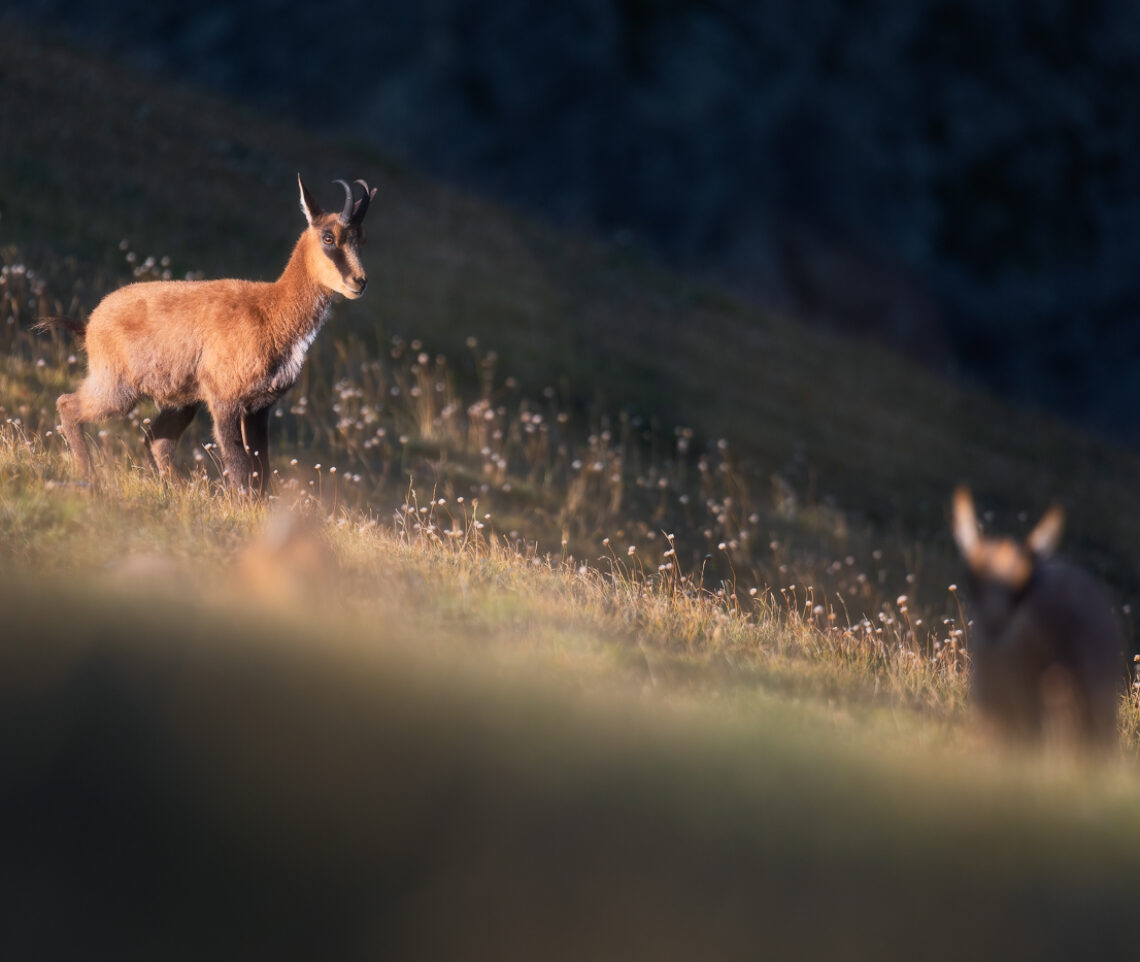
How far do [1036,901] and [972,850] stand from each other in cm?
36

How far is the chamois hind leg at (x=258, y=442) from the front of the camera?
359 inches

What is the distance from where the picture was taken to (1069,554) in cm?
1953

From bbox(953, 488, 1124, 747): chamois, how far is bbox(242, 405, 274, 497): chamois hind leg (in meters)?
5.14

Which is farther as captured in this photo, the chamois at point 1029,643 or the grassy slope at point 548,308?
the grassy slope at point 548,308

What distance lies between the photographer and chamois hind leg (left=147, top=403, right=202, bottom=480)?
31.6ft

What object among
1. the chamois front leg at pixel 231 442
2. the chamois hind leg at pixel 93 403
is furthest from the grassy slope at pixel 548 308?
the chamois front leg at pixel 231 442

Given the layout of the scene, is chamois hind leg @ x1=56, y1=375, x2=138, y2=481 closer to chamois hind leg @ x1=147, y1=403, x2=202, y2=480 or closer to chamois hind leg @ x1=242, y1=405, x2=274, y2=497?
chamois hind leg @ x1=147, y1=403, x2=202, y2=480

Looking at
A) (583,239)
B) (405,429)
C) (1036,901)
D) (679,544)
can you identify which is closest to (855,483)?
(679,544)

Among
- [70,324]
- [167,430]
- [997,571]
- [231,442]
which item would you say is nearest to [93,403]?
[167,430]

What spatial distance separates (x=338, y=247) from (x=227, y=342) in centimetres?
106

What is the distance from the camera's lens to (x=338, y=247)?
9.13 metres

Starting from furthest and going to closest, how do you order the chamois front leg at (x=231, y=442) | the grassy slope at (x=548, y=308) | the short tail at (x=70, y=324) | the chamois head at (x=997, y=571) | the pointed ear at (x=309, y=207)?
1. the grassy slope at (x=548, y=308)
2. the short tail at (x=70, y=324)
3. the pointed ear at (x=309, y=207)
4. the chamois front leg at (x=231, y=442)
5. the chamois head at (x=997, y=571)

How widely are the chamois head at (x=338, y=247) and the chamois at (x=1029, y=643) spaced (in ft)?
16.2

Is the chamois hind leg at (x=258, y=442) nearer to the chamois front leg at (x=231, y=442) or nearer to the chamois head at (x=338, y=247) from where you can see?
the chamois front leg at (x=231, y=442)
